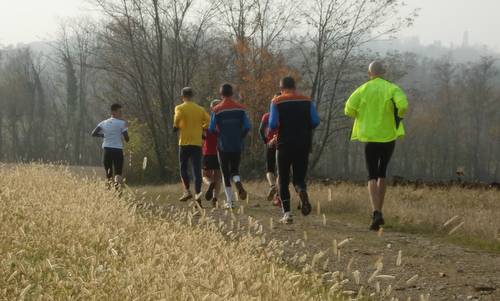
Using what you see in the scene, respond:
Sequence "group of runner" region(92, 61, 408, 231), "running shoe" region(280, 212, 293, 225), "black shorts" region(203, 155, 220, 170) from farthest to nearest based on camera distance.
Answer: "black shorts" region(203, 155, 220, 170) → "running shoe" region(280, 212, 293, 225) → "group of runner" region(92, 61, 408, 231)

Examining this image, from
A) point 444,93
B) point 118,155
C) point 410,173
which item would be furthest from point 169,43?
point 444,93

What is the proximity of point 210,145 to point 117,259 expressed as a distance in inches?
258

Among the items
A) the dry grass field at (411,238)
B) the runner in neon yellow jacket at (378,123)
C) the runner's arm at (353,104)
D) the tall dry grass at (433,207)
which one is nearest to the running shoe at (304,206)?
the dry grass field at (411,238)

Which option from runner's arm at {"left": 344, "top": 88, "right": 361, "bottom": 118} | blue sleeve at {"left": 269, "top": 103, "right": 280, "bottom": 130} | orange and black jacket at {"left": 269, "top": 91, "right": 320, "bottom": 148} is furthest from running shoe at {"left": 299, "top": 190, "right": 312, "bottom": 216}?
runner's arm at {"left": 344, "top": 88, "right": 361, "bottom": 118}

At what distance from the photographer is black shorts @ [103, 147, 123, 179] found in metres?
11.5

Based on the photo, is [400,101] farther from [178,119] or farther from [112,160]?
[112,160]

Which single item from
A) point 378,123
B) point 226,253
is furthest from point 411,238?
point 226,253

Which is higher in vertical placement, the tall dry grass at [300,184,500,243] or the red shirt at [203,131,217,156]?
the red shirt at [203,131,217,156]

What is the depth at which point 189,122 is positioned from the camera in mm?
10297

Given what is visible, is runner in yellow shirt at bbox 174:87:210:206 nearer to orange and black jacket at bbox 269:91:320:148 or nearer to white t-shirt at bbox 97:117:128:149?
white t-shirt at bbox 97:117:128:149

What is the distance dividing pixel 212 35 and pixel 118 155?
64.6ft

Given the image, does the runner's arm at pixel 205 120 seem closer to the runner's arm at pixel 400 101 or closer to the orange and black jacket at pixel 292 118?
the orange and black jacket at pixel 292 118

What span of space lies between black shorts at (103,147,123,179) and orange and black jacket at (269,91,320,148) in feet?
14.2

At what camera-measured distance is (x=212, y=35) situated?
3028 cm
